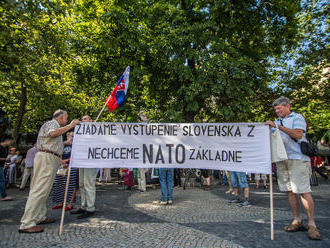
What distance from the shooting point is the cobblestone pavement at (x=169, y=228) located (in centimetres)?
337

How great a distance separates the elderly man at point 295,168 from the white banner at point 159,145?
2.16 ft

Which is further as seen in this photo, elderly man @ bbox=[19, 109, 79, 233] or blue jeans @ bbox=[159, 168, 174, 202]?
blue jeans @ bbox=[159, 168, 174, 202]

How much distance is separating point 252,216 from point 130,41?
8683mm

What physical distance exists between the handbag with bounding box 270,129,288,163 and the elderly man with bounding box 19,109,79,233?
11.7ft

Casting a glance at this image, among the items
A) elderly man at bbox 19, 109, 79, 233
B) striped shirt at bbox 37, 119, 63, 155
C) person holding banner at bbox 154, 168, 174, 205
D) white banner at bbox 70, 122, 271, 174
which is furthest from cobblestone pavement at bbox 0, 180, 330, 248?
striped shirt at bbox 37, 119, 63, 155

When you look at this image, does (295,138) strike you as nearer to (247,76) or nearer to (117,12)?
(247,76)

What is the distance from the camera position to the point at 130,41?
10.4 m

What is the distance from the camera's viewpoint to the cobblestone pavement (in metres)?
3.37

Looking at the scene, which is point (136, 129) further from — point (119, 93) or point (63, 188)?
point (119, 93)

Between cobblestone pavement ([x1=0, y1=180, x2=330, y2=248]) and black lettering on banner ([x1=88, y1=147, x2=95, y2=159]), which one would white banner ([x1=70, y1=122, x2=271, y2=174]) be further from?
cobblestone pavement ([x1=0, y1=180, x2=330, y2=248])

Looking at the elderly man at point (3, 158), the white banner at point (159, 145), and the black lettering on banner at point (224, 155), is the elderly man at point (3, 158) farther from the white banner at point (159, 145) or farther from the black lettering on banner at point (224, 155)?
the black lettering on banner at point (224, 155)

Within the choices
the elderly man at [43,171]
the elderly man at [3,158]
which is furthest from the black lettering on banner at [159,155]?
the elderly man at [3,158]

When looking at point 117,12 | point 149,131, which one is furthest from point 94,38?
point 149,131

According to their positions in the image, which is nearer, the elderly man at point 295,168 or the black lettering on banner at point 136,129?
the elderly man at point 295,168
